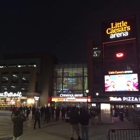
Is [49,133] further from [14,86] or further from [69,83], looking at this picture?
[14,86]

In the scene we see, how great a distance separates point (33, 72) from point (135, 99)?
47235 millimetres

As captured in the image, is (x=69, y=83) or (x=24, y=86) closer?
(x=24, y=86)

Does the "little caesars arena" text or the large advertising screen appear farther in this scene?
the "little caesars arena" text

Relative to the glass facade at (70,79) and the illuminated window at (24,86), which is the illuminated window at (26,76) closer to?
the illuminated window at (24,86)

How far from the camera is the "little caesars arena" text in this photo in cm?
2709

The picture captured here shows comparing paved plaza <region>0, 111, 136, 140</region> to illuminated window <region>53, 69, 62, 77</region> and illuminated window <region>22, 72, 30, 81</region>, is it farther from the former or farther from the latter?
illuminated window <region>53, 69, 62, 77</region>

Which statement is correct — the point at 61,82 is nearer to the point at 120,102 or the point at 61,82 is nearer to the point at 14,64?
the point at 14,64

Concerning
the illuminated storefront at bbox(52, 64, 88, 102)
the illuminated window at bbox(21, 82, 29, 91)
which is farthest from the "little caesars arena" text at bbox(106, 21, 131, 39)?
the illuminated window at bbox(21, 82, 29, 91)

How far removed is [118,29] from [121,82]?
8065mm

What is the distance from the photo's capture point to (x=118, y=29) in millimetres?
27766

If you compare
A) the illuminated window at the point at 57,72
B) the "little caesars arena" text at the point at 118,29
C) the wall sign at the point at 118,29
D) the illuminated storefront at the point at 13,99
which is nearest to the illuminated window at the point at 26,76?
the illuminated storefront at the point at 13,99

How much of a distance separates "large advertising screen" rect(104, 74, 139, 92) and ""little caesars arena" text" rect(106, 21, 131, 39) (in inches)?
245

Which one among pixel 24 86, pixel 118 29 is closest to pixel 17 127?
pixel 118 29

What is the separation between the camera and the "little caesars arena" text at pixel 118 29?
27.1m
